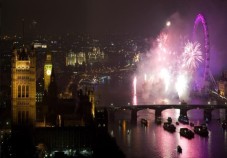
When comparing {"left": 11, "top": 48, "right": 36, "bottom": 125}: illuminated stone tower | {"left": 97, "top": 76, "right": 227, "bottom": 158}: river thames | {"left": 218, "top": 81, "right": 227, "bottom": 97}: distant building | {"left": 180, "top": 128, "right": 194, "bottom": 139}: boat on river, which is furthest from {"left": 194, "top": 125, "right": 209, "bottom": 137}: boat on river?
{"left": 218, "top": 81, "right": 227, "bottom": 97}: distant building

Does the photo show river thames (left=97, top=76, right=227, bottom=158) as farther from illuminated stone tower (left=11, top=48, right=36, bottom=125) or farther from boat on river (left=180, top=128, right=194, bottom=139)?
illuminated stone tower (left=11, top=48, right=36, bottom=125)

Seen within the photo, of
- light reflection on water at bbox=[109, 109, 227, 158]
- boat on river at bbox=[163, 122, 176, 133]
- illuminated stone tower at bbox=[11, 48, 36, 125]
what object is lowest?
light reflection on water at bbox=[109, 109, 227, 158]

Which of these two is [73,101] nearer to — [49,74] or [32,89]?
[49,74]

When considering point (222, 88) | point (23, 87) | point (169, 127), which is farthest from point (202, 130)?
point (222, 88)

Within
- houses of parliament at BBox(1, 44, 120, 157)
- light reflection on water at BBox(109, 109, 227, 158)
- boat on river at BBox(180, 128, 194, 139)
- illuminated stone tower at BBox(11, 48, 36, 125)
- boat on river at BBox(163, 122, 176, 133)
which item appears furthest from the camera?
boat on river at BBox(163, 122, 176, 133)

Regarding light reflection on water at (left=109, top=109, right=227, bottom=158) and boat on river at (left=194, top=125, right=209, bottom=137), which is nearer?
light reflection on water at (left=109, top=109, right=227, bottom=158)

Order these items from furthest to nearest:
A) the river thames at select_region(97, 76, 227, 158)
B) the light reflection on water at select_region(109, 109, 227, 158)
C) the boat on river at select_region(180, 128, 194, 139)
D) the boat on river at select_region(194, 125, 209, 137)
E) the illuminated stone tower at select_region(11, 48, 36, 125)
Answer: the boat on river at select_region(194, 125, 209, 137)
the boat on river at select_region(180, 128, 194, 139)
the river thames at select_region(97, 76, 227, 158)
the light reflection on water at select_region(109, 109, 227, 158)
the illuminated stone tower at select_region(11, 48, 36, 125)

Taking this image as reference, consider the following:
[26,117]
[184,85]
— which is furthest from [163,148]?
[184,85]

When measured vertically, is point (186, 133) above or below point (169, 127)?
below

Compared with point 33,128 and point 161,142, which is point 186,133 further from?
point 33,128
